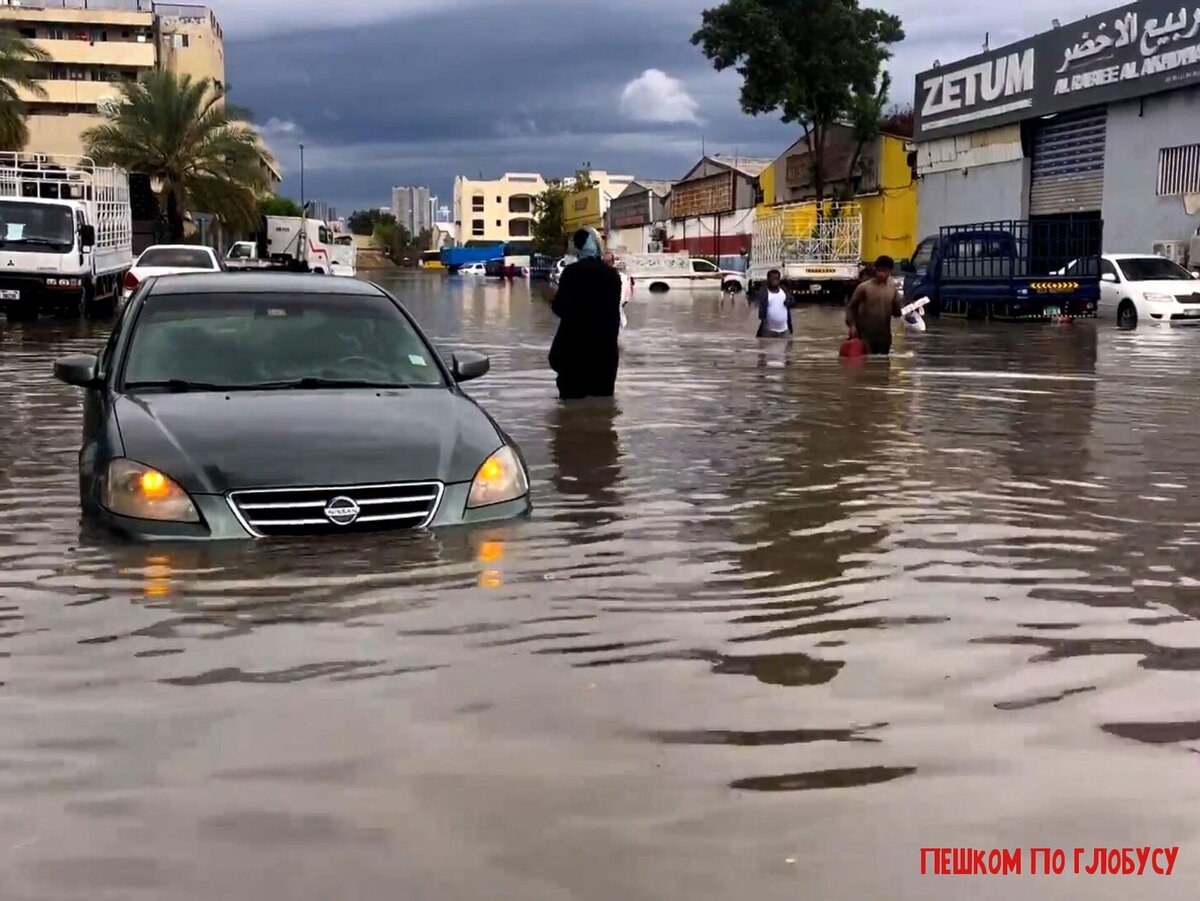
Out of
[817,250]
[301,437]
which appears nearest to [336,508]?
[301,437]

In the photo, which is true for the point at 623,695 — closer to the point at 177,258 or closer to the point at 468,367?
the point at 468,367

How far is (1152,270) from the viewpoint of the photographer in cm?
2736

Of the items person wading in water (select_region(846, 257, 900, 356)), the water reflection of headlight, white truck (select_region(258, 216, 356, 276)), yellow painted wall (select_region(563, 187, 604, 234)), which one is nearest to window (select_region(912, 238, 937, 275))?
person wading in water (select_region(846, 257, 900, 356))

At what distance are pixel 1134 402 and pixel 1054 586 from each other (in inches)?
318

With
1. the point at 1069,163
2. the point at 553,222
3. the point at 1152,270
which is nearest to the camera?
the point at 1152,270

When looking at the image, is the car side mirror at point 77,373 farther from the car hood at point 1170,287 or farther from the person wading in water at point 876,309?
the car hood at point 1170,287

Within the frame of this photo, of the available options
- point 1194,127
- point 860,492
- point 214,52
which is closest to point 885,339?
point 860,492

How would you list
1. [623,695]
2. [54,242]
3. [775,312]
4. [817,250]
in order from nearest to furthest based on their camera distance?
[623,695] → [775,312] → [54,242] → [817,250]

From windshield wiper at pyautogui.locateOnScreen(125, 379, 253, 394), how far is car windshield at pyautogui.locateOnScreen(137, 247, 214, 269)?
2364 centimetres

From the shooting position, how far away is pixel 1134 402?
13.2m

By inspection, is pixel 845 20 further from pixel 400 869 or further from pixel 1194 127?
pixel 400 869

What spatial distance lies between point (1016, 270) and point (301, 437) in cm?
2496

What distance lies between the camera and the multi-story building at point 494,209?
17950cm

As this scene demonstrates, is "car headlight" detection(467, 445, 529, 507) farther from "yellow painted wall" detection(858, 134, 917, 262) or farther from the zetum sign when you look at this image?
"yellow painted wall" detection(858, 134, 917, 262)
